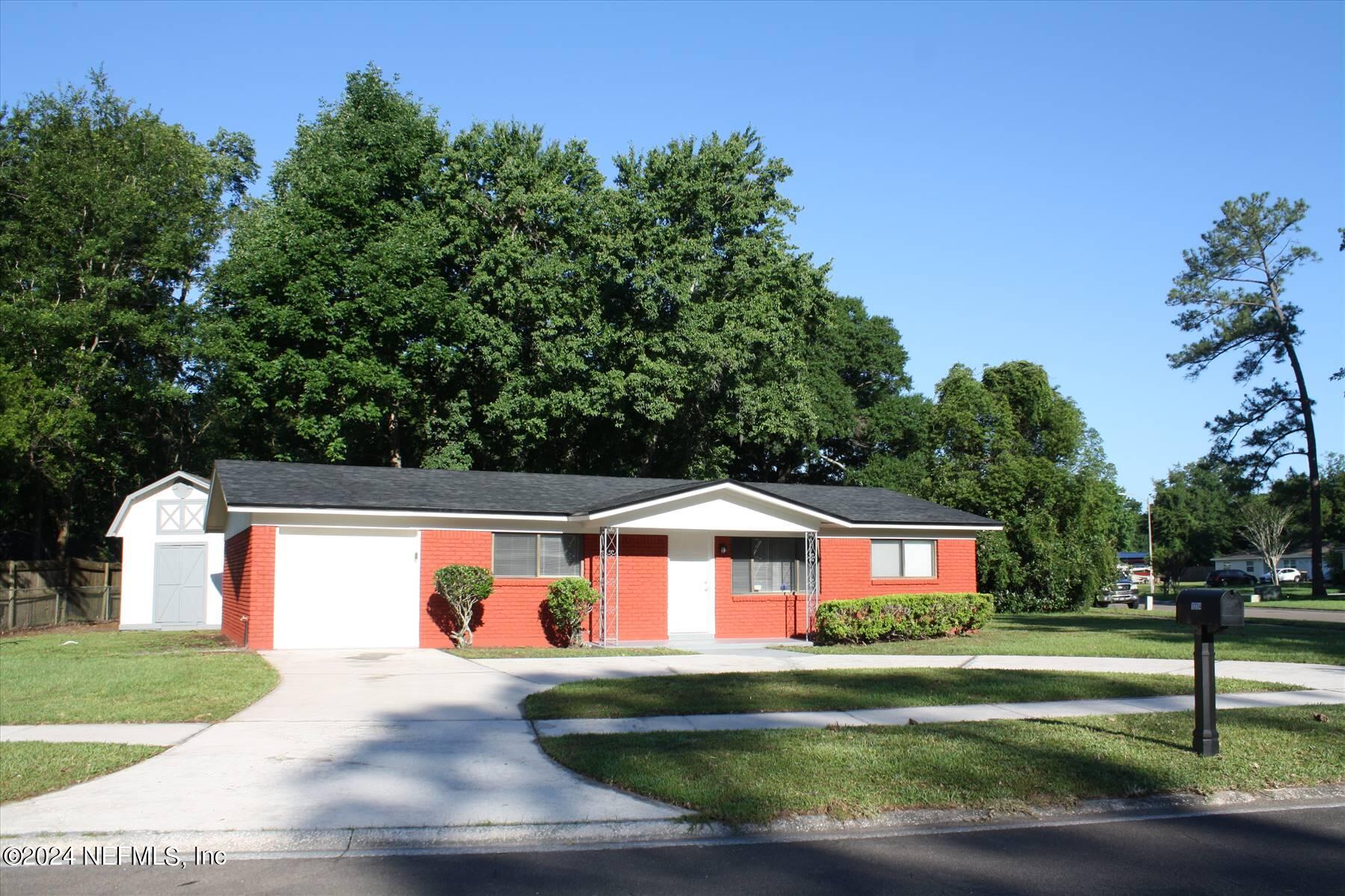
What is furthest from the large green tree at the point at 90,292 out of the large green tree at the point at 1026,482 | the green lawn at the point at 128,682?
the large green tree at the point at 1026,482

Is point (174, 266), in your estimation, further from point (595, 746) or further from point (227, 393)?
point (595, 746)

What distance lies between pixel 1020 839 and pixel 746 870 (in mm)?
2077

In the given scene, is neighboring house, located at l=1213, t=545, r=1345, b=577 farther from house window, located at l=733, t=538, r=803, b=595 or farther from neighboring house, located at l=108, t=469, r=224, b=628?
neighboring house, located at l=108, t=469, r=224, b=628

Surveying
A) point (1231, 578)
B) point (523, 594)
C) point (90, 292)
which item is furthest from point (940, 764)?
point (1231, 578)

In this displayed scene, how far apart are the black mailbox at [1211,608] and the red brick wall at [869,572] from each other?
15141mm

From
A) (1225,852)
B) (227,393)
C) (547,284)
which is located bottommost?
(1225,852)

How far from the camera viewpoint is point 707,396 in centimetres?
3538

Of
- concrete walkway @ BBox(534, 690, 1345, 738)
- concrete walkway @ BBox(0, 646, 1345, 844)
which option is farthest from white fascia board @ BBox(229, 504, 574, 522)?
concrete walkway @ BBox(534, 690, 1345, 738)

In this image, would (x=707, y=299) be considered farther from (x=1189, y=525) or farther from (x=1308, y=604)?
(x=1189, y=525)

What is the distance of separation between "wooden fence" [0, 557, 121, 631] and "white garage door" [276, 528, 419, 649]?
11.0 m

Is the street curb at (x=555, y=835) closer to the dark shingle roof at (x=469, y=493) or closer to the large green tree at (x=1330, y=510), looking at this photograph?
the dark shingle roof at (x=469, y=493)

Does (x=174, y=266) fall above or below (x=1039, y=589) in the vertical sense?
above

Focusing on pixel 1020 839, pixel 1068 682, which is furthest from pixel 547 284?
pixel 1020 839

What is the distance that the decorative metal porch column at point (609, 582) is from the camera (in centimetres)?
2188
